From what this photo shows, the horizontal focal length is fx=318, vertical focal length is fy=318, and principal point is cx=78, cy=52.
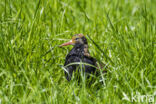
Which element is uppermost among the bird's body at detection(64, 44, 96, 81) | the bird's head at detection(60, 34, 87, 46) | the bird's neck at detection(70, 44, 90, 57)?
the bird's head at detection(60, 34, 87, 46)

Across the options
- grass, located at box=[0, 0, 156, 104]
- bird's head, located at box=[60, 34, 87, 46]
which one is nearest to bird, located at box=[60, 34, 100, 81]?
bird's head, located at box=[60, 34, 87, 46]

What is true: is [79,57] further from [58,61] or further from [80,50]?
[58,61]

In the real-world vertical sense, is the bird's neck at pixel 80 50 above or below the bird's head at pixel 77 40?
below

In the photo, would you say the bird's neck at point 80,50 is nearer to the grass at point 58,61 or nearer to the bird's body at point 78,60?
the bird's body at point 78,60

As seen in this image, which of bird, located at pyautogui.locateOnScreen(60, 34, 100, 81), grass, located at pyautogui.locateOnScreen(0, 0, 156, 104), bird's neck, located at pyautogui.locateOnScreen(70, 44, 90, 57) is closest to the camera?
grass, located at pyautogui.locateOnScreen(0, 0, 156, 104)

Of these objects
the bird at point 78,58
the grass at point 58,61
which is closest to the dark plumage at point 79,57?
the bird at point 78,58

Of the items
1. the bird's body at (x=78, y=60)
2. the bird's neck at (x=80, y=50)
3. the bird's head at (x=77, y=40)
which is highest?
the bird's head at (x=77, y=40)

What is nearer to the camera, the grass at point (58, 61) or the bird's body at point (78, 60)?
the grass at point (58, 61)

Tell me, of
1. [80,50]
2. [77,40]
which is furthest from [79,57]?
[77,40]

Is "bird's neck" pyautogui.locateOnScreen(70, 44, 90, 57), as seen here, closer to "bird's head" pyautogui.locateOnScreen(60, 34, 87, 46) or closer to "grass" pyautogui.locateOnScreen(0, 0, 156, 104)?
"bird's head" pyautogui.locateOnScreen(60, 34, 87, 46)
